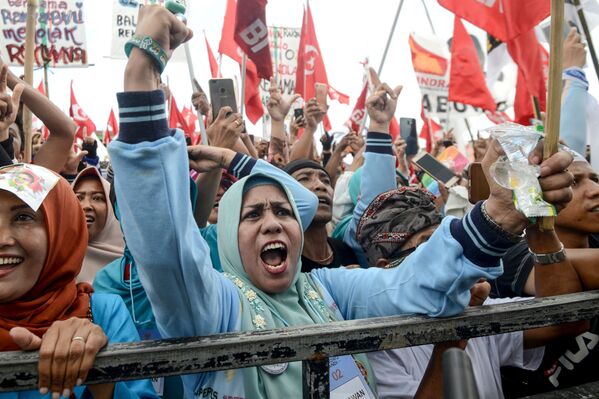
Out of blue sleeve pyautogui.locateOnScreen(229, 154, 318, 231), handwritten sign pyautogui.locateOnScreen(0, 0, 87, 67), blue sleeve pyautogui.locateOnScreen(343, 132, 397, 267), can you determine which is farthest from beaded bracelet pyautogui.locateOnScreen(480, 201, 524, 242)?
handwritten sign pyautogui.locateOnScreen(0, 0, 87, 67)

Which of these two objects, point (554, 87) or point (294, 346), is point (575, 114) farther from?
point (294, 346)

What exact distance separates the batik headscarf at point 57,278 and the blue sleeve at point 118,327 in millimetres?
38

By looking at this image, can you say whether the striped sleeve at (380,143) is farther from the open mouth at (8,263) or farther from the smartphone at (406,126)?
the smartphone at (406,126)

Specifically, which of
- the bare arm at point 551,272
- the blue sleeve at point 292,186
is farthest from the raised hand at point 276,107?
the bare arm at point 551,272

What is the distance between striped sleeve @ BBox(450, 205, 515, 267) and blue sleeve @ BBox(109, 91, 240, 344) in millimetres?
730

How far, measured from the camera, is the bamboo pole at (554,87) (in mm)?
1428

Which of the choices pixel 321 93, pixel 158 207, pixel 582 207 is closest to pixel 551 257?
pixel 582 207

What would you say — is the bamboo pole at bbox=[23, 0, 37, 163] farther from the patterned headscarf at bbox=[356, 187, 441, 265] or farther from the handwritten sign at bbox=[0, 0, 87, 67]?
the handwritten sign at bbox=[0, 0, 87, 67]

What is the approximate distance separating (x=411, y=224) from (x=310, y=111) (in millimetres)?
2571

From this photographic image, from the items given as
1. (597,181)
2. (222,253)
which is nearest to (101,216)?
(222,253)

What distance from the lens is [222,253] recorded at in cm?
198

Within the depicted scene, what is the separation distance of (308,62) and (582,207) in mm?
7408

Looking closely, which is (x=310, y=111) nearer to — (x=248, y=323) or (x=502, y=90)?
(x=248, y=323)

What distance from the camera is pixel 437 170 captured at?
4.70 meters
